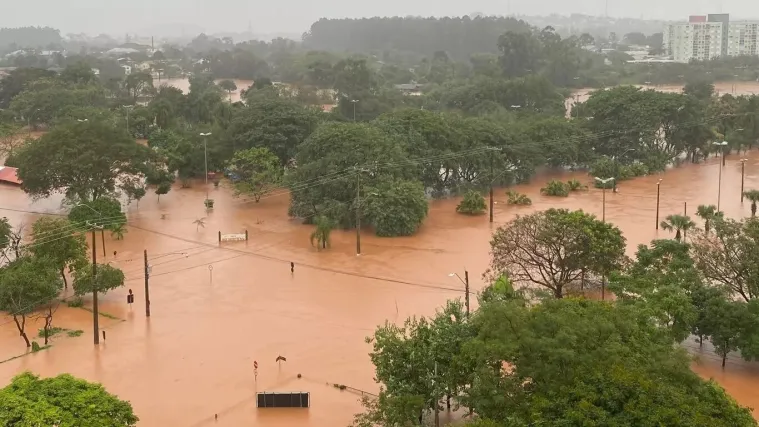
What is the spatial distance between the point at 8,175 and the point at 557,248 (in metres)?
29.1

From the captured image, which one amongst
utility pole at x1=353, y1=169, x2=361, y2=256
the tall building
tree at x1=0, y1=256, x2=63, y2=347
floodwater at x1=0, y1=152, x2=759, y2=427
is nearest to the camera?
floodwater at x1=0, y1=152, x2=759, y2=427

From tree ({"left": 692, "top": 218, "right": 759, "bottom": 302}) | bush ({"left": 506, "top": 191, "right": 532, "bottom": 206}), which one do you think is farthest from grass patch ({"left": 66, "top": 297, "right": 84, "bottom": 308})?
bush ({"left": 506, "top": 191, "right": 532, "bottom": 206})

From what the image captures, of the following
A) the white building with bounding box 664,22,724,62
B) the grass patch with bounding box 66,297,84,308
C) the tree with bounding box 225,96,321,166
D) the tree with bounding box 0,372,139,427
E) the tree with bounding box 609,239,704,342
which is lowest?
the grass patch with bounding box 66,297,84,308

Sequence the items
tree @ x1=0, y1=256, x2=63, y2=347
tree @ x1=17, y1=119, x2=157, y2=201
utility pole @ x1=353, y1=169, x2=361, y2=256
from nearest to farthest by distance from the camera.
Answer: tree @ x1=0, y1=256, x2=63, y2=347
utility pole @ x1=353, y1=169, x2=361, y2=256
tree @ x1=17, y1=119, x2=157, y2=201

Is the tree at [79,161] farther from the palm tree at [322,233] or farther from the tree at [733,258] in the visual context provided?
the tree at [733,258]

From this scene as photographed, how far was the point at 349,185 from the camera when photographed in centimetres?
3075

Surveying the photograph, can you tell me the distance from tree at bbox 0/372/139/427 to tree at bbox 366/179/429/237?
55.7ft

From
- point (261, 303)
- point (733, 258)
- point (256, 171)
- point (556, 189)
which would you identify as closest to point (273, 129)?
point (256, 171)

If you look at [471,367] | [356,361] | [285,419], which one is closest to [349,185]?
[356,361]

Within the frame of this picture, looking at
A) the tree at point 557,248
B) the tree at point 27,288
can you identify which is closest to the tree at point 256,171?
the tree at point 27,288

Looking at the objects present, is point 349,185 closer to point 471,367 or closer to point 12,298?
point 12,298

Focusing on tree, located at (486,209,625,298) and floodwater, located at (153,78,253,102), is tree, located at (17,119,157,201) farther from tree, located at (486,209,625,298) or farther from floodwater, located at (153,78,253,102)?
floodwater, located at (153,78,253,102)

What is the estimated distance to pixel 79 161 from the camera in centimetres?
3195

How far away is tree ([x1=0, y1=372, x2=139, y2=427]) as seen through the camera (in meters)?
12.2
